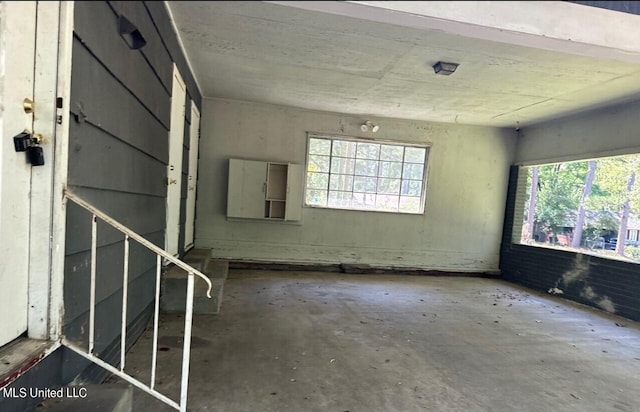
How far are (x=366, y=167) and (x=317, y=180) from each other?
0.88 meters

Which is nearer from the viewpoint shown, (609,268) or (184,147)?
(184,147)

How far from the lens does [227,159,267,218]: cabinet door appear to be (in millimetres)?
5488

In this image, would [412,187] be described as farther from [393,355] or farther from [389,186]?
[393,355]

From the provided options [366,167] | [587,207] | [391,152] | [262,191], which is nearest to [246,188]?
[262,191]

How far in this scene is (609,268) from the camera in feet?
15.0

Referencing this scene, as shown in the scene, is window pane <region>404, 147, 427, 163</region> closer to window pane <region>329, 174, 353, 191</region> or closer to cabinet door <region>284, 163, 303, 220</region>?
window pane <region>329, 174, 353, 191</region>

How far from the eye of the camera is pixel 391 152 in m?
6.18

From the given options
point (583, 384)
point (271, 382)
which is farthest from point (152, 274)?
point (583, 384)

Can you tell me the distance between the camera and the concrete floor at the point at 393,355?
2.13 meters

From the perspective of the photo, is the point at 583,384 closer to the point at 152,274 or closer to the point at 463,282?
the point at 152,274

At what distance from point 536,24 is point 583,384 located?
251 centimetres

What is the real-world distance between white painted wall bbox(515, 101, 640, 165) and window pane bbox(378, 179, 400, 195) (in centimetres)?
218

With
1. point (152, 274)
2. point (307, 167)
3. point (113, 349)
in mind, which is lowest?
point (113, 349)

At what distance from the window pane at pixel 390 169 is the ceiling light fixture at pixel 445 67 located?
2646mm
